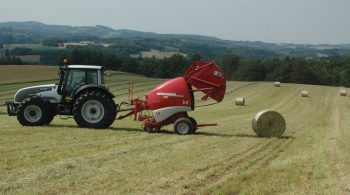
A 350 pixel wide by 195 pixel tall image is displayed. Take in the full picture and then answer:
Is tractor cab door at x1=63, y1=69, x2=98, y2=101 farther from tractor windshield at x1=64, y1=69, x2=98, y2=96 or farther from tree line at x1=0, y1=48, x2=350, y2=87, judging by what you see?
tree line at x1=0, y1=48, x2=350, y2=87

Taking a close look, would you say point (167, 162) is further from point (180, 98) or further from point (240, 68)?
point (240, 68)

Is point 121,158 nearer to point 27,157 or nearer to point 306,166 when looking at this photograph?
point 27,157

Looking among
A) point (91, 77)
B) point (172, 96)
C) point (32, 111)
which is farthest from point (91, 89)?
point (172, 96)

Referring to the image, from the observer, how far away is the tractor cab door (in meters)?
15.9

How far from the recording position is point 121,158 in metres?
9.78

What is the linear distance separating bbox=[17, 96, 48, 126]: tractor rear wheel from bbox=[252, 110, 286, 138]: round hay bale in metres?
6.28

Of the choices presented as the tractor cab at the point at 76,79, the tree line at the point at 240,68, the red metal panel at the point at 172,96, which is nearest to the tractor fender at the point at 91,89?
the tractor cab at the point at 76,79

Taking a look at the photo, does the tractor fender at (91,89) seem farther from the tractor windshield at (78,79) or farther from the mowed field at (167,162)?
the mowed field at (167,162)

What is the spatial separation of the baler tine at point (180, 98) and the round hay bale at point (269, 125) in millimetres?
1374

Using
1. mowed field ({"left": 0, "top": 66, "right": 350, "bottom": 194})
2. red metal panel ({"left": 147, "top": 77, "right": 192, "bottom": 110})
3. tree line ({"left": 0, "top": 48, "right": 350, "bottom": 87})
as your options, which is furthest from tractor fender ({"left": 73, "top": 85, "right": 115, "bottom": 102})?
tree line ({"left": 0, "top": 48, "right": 350, "bottom": 87})

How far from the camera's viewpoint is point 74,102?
15.5m

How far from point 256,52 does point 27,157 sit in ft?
515

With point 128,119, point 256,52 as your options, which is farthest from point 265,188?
point 256,52

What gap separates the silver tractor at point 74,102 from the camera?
15.2 meters
